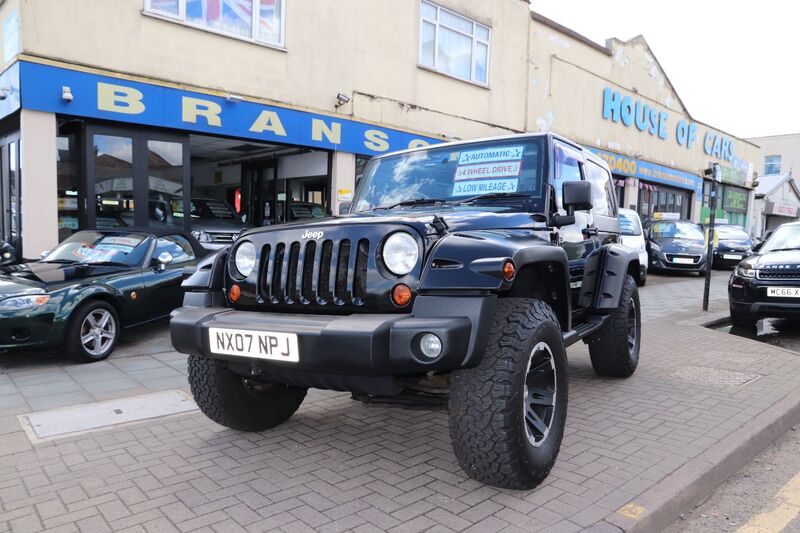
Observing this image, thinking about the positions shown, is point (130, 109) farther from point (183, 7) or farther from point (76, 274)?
point (76, 274)

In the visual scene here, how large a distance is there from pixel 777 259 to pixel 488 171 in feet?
18.9

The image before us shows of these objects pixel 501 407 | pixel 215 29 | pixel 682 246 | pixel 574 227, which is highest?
pixel 215 29

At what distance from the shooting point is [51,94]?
8.45 metres

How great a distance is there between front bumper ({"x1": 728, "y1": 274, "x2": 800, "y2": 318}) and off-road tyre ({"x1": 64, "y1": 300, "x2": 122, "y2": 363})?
7.98 meters

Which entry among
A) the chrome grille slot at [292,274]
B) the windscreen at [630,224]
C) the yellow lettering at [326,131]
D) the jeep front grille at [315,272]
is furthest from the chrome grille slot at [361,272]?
the windscreen at [630,224]

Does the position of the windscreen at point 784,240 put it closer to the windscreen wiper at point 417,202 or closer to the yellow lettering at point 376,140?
the windscreen wiper at point 417,202

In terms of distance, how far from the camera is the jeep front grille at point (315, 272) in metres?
2.92

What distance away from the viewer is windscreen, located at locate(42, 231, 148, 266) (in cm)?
678

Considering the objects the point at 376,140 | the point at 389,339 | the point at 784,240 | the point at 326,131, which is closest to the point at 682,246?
the point at 784,240

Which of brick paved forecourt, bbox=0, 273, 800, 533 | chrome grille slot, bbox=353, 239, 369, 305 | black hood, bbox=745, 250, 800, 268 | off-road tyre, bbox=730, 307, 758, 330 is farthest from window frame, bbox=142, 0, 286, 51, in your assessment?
off-road tyre, bbox=730, 307, 758, 330

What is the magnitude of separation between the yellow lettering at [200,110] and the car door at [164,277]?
3.23 metres

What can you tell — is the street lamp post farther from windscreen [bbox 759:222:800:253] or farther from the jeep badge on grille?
the jeep badge on grille

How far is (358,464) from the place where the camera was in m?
3.43

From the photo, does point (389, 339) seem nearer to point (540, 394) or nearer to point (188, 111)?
point (540, 394)
